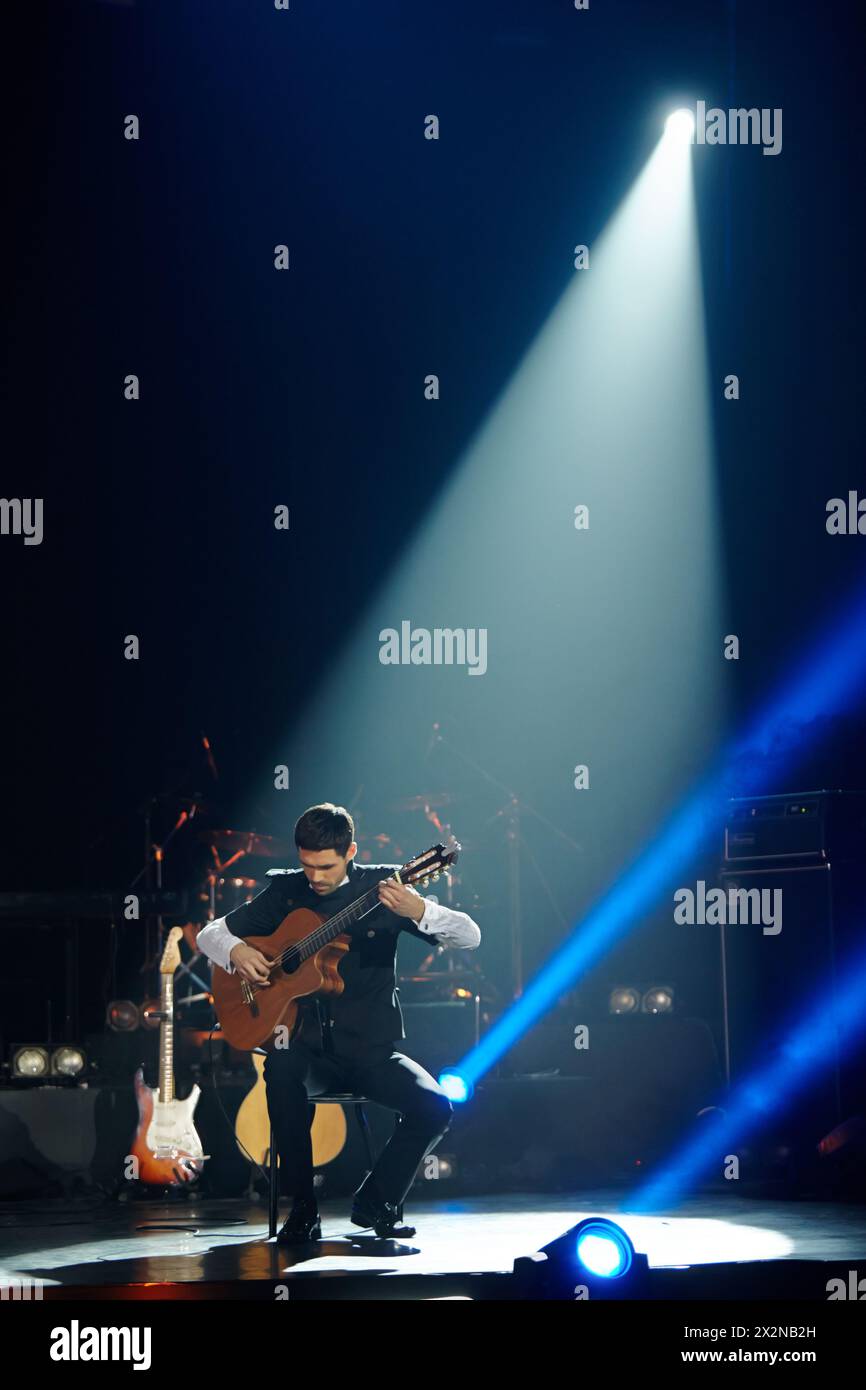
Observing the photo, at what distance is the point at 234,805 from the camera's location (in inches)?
328

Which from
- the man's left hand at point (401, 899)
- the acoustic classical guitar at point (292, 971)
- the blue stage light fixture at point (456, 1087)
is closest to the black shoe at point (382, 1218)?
the acoustic classical guitar at point (292, 971)

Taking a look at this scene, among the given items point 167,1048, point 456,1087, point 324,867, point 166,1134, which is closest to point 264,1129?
point 166,1134

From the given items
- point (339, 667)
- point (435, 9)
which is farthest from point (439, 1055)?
point (435, 9)

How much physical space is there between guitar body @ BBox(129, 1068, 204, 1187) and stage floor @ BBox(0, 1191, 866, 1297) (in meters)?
0.14

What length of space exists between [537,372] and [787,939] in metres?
3.31

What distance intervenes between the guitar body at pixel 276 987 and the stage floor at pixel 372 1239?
0.60m

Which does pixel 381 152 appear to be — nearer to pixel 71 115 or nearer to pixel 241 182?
pixel 241 182

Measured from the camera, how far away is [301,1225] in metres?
4.66

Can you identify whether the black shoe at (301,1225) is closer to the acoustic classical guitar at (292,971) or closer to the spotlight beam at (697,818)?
the acoustic classical guitar at (292,971)

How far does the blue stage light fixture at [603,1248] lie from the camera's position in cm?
384

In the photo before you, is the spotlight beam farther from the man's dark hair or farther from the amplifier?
the man's dark hair

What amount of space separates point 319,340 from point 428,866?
441 cm

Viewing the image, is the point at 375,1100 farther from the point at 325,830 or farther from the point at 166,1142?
the point at 166,1142

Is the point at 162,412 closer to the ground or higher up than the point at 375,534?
higher up
